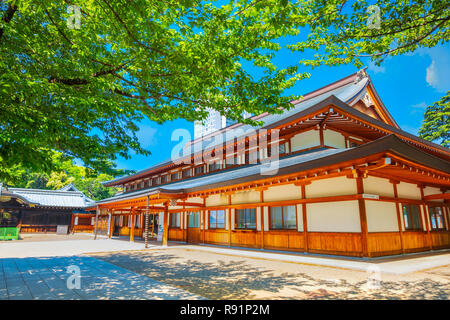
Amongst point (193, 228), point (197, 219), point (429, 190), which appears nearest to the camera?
point (429, 190)

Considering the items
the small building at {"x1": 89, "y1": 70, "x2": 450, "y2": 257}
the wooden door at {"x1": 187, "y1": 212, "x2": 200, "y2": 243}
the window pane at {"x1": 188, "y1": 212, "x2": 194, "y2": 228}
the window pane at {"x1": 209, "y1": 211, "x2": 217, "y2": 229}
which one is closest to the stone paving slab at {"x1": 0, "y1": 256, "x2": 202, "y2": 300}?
the small building at {"x1": 89, "y1": 70, "x2": 450, "y2": 257}

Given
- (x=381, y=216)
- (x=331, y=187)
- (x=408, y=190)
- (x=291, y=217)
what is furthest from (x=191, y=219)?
(x=408, y=190)

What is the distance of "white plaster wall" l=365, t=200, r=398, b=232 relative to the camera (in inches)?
325

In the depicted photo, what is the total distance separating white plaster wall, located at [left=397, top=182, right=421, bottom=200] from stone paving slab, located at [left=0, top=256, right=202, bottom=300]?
29.3 feet

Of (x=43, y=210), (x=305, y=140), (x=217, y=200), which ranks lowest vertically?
(x=43, y=210)

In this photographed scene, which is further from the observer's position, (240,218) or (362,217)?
(240,218)

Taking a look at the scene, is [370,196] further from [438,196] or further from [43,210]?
[43,210]

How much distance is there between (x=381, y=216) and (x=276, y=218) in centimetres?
373

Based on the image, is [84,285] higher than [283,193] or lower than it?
lower

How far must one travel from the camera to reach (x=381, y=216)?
28.4 feet

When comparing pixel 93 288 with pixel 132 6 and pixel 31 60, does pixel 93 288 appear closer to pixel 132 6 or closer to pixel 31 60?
pixel 31 60

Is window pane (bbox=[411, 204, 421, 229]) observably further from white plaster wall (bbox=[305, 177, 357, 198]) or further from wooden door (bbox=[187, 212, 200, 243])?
wooden door (bbox=[187, 212, 200, 243])

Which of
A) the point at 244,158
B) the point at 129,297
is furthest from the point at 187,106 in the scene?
the point at 244,158

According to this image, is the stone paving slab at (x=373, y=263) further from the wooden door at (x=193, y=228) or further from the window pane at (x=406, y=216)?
the wooden door at (x=193, y=228)
